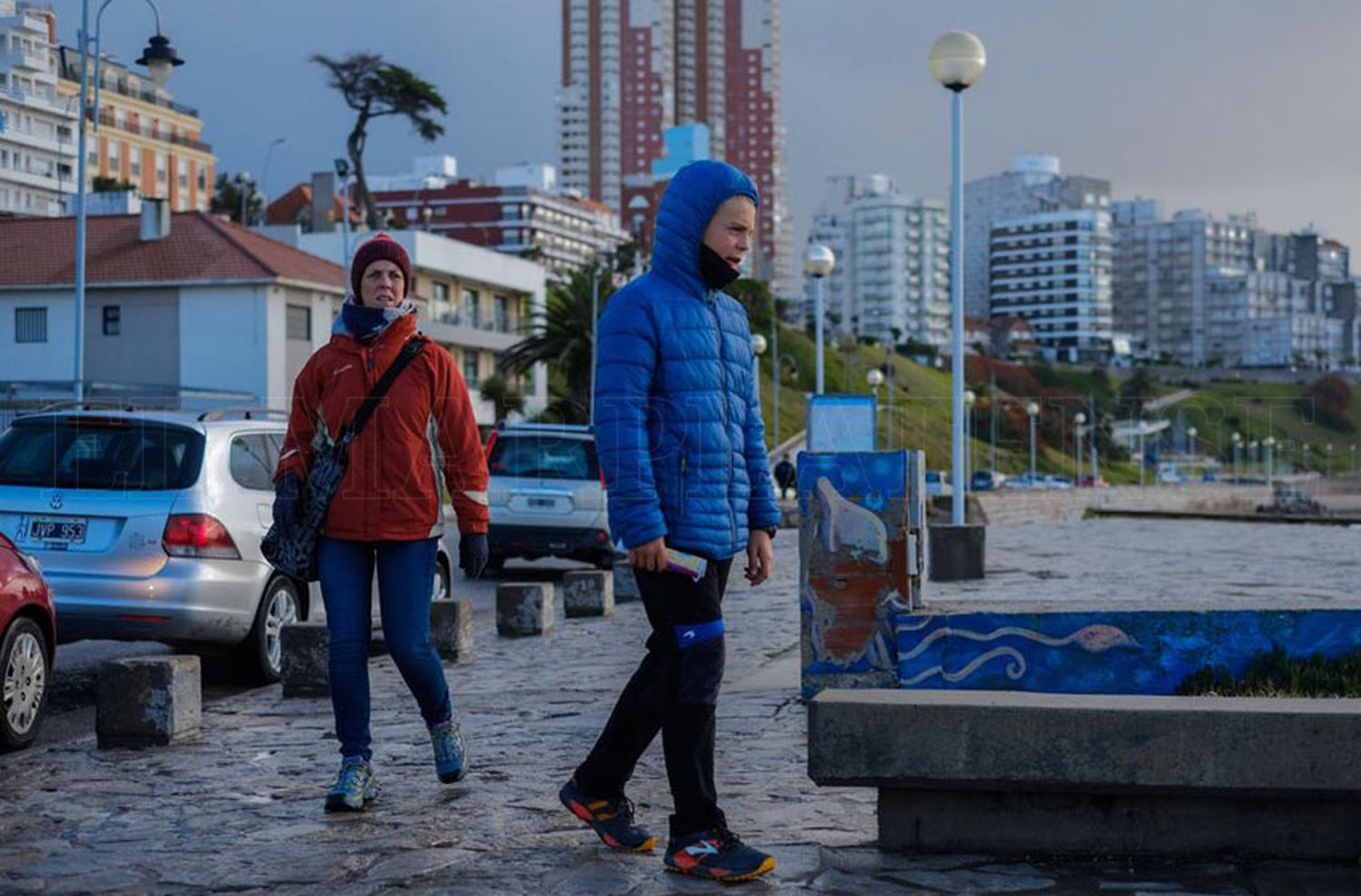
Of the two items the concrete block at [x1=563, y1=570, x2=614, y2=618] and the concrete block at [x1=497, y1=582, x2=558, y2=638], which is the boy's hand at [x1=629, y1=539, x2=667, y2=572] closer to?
the concrete block at [x1=497, y1=582, x2=558, y2=638]

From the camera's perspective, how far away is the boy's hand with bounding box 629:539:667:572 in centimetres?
480

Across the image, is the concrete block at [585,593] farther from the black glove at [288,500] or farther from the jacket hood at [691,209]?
the jacket hood at [691,209]

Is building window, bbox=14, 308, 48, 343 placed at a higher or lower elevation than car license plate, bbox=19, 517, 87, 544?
higher

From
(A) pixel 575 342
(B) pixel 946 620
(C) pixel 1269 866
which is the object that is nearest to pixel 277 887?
(B) pixel 946 620

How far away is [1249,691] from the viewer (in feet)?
16.8

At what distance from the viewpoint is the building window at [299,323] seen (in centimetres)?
5422

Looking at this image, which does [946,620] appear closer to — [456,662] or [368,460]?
[368,460]

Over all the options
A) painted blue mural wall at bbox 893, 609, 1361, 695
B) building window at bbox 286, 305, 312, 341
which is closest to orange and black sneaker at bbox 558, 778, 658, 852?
painted blue mural wall at bbox 893, 609, 1361, 695

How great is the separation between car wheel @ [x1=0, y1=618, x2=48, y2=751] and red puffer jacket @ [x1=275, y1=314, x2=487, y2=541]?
2.22m

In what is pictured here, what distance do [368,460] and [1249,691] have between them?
3013 mm

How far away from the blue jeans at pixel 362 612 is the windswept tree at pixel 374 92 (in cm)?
7077

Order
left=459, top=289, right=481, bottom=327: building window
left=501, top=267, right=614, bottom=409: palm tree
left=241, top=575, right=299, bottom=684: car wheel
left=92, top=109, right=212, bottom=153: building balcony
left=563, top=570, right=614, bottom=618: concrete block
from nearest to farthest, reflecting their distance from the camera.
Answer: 1. left=241, top=575, right=299, bottom=684: car wheel
2. left=563, top=570, right=614, bottom=618: concrete block
3. left=501, top=267, right=614, bottom=409: palm tree
4. left=459, top=289, right=481, bottom=327: building window
5. left=92, top=109, right=212, bottom=153: building balcony

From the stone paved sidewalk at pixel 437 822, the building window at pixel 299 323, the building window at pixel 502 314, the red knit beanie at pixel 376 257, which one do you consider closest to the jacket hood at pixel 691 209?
the red knit beanie at pixel 376 257

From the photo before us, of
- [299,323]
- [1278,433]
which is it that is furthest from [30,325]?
[1278,433]
